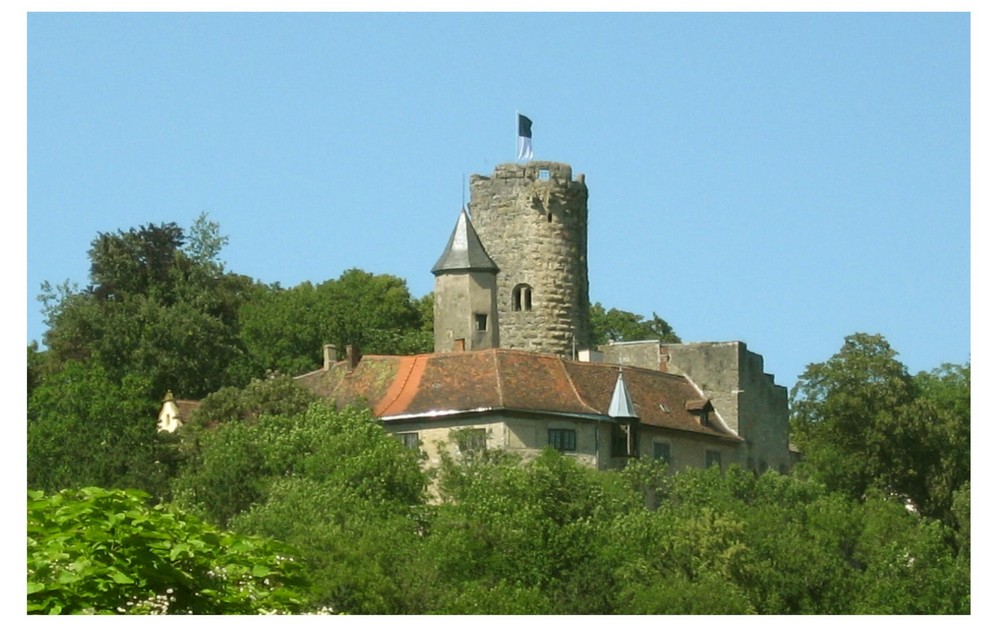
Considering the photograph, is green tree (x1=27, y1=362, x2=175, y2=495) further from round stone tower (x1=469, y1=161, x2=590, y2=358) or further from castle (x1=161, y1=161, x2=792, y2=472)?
round stone tower (x1=469, y1=161, x2=590, y2=358)

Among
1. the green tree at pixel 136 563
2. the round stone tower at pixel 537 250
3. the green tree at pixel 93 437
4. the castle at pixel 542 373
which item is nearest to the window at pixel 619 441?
the castle at pixel 542 373

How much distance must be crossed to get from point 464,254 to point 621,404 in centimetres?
680

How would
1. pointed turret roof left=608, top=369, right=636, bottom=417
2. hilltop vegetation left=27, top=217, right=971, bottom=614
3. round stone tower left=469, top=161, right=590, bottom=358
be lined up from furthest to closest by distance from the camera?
1. round stone tower left=469, top=161, right=590, bottom=358
2. pointed turret roof left=608, top=369, right=636, bottom=417
3. hilltop vegetation left=27, top=217, right=971, bottom=614

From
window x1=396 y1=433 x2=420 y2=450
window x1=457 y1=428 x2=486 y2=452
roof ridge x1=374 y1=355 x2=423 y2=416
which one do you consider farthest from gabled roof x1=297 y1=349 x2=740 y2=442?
window x1=457 y1=428 x2=486 y2=452

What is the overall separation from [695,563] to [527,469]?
4.71 meters

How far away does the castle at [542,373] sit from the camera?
6062 centimetres

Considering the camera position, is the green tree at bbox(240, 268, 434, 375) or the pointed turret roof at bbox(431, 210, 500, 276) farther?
the green tree at bbox(240, 268, 434, 375)

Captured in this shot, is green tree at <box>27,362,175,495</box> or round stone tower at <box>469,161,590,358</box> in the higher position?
round stone tower at <box>469,161,590,358</box>

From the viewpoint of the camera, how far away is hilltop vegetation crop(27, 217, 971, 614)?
52781mm

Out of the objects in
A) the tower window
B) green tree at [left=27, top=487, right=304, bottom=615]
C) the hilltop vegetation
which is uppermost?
the tower window

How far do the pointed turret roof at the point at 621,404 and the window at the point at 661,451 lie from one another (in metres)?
1.28

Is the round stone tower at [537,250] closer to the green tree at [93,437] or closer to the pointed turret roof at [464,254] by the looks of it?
the pointed turret roof at [464,254]

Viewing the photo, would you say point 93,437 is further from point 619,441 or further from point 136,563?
point 136,563

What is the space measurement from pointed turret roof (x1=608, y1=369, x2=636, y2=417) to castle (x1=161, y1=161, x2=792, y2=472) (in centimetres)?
4
